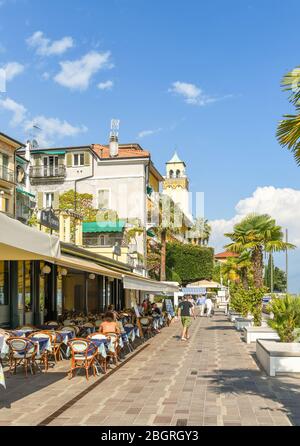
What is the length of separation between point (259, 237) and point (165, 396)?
50.4 feet

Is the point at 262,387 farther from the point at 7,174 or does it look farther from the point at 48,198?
the point at 48,198

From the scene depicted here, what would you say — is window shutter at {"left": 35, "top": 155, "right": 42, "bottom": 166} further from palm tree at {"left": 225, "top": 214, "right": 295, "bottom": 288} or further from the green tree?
→ palm tree at {"left": 225, "top": 214, "right": 295, "bottom": 288}

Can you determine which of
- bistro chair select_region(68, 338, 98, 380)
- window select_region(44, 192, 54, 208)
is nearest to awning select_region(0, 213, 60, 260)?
bistro chair select_region(68, 338, 98, 380)

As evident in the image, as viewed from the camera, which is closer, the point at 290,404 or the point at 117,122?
the point at 290,404

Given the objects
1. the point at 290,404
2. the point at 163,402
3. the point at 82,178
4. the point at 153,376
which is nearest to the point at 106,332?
the point at 153,376

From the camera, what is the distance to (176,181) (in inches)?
5030

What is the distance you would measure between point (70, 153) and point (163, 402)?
41.0m

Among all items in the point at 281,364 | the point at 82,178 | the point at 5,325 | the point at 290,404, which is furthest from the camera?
the point at 82,178

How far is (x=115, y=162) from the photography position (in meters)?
47.4

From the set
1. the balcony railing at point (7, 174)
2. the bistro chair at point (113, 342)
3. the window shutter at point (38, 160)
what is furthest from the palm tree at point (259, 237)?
the window shutter at point (38, 160)

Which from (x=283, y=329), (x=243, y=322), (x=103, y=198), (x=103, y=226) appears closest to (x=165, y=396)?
(x=283, y=329)

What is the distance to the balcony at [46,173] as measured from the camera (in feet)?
155

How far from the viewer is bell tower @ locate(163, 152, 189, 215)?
4872 inches
